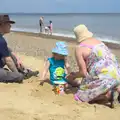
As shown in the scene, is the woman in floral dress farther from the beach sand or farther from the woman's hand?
the woman's hand

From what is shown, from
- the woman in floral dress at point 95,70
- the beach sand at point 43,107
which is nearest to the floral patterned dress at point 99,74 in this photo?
the woman in floral dress at point 95,70

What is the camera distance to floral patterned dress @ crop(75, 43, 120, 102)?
5.42 meters

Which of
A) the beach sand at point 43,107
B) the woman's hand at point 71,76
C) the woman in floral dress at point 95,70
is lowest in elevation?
the beach sand at point 43,107

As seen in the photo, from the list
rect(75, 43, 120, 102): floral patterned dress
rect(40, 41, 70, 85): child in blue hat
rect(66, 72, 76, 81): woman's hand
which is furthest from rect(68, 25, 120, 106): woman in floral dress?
rect(40, 41, 70, 85): child in blue hat

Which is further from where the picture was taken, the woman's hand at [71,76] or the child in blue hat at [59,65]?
the child in blue hat at [59,65]

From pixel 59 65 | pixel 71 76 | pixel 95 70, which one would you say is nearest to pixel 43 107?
pixel 95 70

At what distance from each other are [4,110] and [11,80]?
1.72 m

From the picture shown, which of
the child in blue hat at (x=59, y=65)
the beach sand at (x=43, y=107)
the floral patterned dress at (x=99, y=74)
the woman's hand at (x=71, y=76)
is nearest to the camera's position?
the beach sand at (x=43, y=107)

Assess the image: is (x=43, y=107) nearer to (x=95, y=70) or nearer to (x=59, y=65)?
(x=95, y=70)

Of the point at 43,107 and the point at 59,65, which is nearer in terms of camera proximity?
the point at 43,107

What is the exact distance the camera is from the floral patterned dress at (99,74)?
5.42 metres

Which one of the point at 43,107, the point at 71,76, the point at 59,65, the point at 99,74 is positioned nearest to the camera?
the point at 43,107

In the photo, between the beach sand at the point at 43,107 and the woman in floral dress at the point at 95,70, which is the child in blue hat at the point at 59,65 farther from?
the woman in floral dress at the point at 95,70

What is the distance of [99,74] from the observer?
17.9 ft
